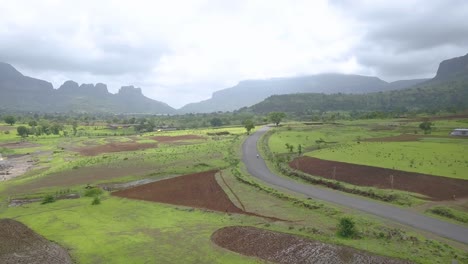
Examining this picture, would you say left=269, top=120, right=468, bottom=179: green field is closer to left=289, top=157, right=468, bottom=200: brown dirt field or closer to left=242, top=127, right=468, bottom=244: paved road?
left=289, top=157, right=468, bottom=200: brown dirt field

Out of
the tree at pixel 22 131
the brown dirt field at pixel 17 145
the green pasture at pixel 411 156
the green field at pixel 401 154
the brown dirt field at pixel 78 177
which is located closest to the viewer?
the green pasture at pixel 411 156

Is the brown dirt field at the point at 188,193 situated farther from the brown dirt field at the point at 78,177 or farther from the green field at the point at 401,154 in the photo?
the green field at the point at 401,154

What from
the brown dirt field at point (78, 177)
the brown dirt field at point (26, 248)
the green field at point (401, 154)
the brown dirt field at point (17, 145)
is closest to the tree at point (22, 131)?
the brown dirt field at point (17, 145)

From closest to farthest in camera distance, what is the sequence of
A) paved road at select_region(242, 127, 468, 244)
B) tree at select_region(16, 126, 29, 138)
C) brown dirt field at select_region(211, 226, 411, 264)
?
brown dirt field at select_region(211, 226, 411, 264)
paved road at select_region(242, 127, 468, 244)
tree at select_region(16, 126, 29, 138)

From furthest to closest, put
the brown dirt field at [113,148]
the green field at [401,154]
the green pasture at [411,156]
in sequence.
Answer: the brown dirt field at [113,148], the green field at [401,154], the green pasture at [411,156]

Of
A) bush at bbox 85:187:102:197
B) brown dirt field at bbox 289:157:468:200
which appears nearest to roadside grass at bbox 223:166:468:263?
brown dirt field at bbox 289:157:468:200

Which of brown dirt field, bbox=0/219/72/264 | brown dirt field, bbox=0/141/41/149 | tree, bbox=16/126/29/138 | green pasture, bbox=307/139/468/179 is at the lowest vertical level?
brown dirt field, bbox=0/219/72/264

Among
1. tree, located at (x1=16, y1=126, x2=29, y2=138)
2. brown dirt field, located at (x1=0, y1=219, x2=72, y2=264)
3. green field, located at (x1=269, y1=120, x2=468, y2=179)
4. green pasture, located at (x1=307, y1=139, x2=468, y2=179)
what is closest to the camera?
brown dirt field, located at (x1=0, y1=219, x2=72, y2=264)

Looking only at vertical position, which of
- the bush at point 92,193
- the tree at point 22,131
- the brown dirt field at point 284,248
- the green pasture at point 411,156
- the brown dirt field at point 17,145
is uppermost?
the tree at point 22,131
